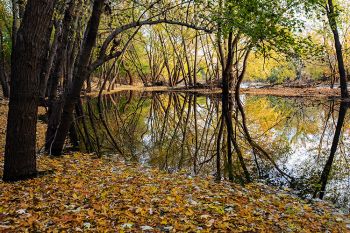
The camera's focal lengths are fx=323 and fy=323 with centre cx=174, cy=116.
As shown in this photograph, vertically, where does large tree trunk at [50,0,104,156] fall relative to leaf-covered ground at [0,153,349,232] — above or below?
above

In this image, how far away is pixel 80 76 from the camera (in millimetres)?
9141

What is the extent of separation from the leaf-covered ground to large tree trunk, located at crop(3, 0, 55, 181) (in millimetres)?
544

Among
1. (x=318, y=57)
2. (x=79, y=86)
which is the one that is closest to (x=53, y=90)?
(x=79, y=86)

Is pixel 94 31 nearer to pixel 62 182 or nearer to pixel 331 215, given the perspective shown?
pixel 62 182

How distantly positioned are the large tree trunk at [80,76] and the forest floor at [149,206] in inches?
62.9

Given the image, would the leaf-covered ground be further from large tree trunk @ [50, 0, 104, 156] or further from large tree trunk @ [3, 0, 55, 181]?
large tree trunk @ [50, 0, 104, 156]

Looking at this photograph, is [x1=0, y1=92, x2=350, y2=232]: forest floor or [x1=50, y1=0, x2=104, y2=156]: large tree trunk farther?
[x1=50, y1=0, x2=104, y2=156]: large tree trunk

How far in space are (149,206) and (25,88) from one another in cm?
362

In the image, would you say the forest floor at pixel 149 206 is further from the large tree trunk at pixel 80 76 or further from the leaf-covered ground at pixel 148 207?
the large tree trunk at pixel 80 76

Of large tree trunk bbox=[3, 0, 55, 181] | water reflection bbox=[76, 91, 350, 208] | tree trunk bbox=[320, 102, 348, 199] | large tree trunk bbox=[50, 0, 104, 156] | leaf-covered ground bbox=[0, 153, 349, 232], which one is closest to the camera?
leaf-covered ground bbox=[0, 153, 349, 232]

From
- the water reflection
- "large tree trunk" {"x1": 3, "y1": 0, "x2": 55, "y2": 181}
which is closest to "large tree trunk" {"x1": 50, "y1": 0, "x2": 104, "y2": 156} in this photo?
"large tree trunk" {"x1": 3, "y1": 0, "x2": 55, "y2": 181}

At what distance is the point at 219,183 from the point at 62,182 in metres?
3.96

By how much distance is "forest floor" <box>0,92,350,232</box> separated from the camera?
213 inches

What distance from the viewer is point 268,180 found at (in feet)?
30.5
